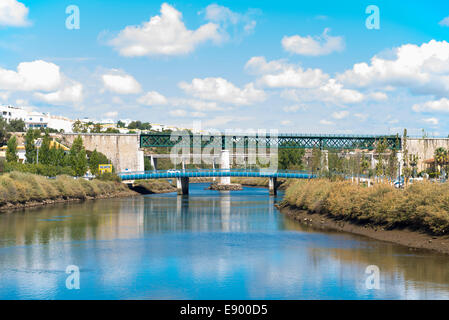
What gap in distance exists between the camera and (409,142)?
16600 cm

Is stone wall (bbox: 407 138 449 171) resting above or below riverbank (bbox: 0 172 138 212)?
above

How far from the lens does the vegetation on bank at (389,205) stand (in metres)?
43.2

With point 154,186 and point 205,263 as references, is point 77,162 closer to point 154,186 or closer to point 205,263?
point 154,186

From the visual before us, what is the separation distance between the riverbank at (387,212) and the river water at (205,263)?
198 centimetres

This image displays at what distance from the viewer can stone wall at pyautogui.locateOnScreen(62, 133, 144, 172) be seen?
153750 millimetres

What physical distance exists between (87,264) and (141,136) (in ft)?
389

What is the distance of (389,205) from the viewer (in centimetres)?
5038

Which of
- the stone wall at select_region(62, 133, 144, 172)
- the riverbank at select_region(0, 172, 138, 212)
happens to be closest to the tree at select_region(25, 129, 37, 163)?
the riverbank at select_region(0, 172, 138, 212)

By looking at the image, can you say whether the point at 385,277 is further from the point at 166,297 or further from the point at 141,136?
the point at 141,136

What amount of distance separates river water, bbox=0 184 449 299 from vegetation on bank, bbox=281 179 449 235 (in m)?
3.06

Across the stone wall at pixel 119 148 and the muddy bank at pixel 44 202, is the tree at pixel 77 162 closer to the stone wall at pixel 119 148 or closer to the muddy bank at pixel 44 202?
the muddy bank at pixel 44 202

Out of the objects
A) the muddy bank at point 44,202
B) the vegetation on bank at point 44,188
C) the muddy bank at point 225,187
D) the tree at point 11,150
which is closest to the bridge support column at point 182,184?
the muddy bank at point 44,202

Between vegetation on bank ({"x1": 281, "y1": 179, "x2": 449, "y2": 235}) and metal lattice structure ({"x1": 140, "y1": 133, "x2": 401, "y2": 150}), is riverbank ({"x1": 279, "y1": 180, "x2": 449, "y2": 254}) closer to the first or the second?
vegetation on bank ({"x1": 281, "y1": 179, "x2": 449, "y2": 235})

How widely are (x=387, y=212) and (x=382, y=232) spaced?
6.11ft
